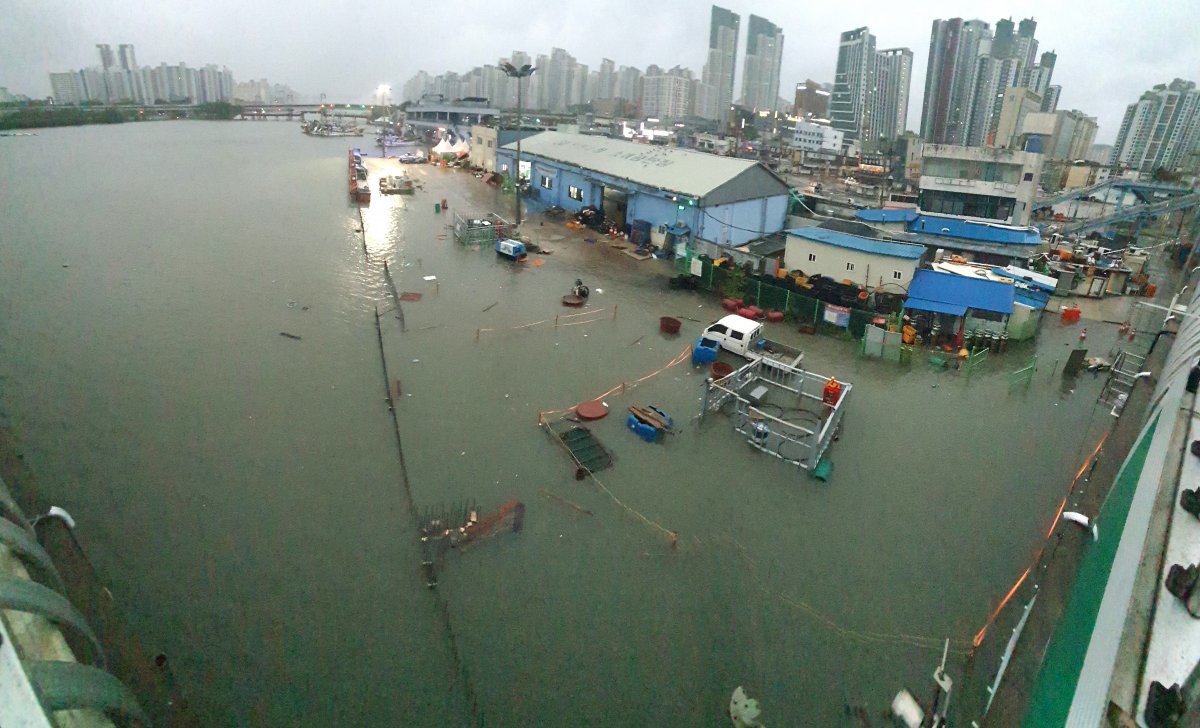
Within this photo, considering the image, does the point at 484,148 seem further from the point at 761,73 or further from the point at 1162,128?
the point at 761,73

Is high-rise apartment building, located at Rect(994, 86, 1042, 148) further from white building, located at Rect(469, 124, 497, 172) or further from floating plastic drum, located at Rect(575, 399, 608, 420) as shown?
floating plastic drum, located at Rect(575, 399, 608, 420)

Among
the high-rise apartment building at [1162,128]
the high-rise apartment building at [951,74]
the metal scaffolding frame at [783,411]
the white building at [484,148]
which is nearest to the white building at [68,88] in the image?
the white building at [484,148]

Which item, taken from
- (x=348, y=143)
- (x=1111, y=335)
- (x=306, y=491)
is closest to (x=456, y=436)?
(x=306, y=491)

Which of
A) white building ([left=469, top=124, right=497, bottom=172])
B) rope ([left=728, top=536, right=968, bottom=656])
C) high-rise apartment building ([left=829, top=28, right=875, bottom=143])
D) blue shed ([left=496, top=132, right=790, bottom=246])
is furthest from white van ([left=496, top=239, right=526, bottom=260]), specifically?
high-rise apartment building ([left=829, top=28, right=875, bottom=143])

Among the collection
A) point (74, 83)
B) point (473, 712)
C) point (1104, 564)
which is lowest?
point (473, 712)

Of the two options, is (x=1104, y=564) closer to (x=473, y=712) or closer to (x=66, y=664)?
(x=473, y=712)

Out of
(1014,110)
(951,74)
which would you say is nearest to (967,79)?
(951,74)
